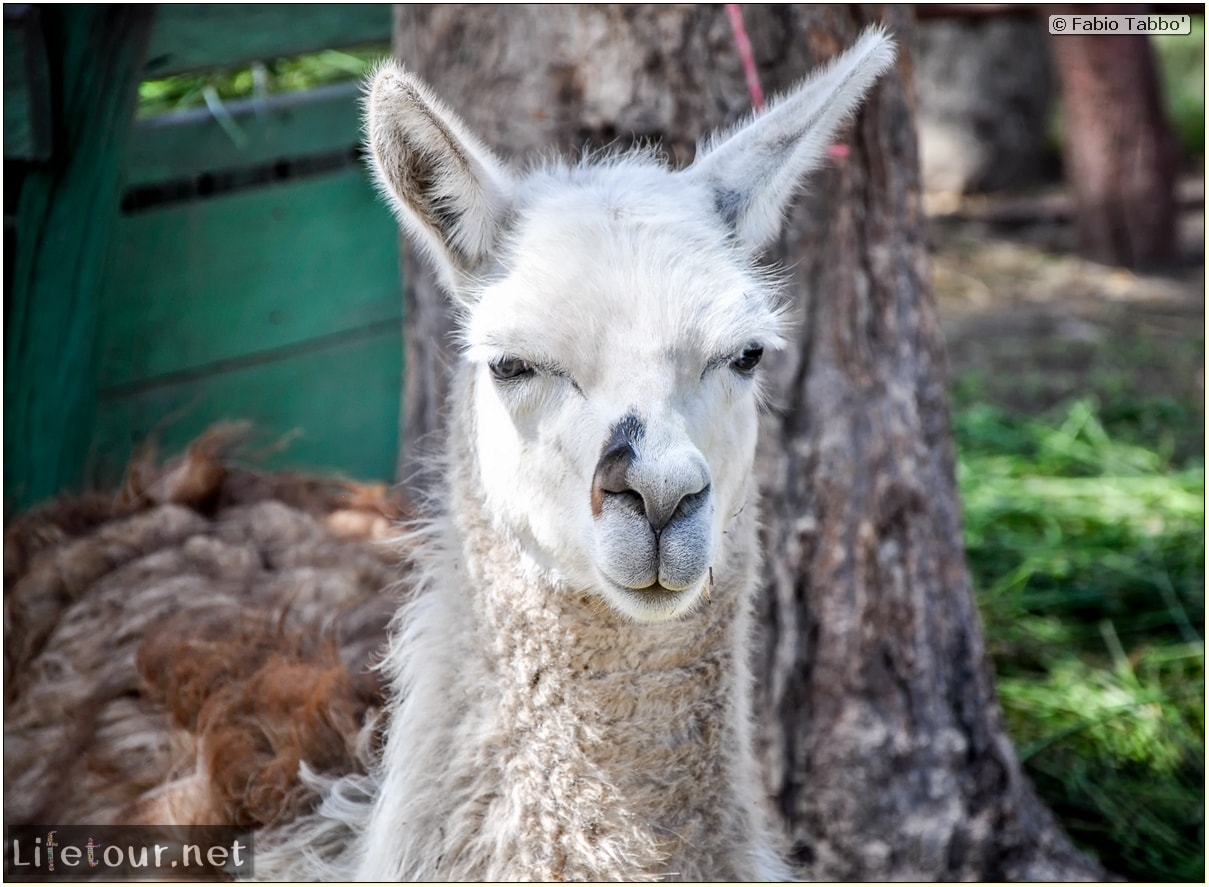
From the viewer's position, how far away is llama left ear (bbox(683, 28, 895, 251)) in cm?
238

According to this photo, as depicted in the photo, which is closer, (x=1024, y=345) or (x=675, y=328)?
(x=675, y=328)

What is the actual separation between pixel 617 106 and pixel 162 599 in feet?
5.74

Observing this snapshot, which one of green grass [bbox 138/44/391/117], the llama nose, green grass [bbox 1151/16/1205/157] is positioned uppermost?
green grass [bbox 1151/16/1205/157]

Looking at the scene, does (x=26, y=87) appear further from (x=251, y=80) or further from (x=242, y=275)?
(x=251, y=80)

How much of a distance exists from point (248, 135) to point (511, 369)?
2823 millimetres

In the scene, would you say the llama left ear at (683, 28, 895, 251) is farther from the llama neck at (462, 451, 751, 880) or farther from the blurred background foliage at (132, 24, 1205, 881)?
the blurred background foliage at (132, 24, 1205, 881)

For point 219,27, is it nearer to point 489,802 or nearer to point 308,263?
point 308,263

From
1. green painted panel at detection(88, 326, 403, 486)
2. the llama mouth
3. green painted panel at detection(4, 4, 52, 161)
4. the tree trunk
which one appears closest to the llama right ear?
the llama mouth

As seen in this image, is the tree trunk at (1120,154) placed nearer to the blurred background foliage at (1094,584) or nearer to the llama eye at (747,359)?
the blurred background foliage at (1094,584)

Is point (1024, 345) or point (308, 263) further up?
point (308, 263)

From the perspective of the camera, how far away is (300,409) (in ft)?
15.8

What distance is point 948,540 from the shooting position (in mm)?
3441

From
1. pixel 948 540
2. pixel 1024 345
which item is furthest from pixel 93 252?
pixel 1024 345

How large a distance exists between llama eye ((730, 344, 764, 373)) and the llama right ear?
552 millimetres
